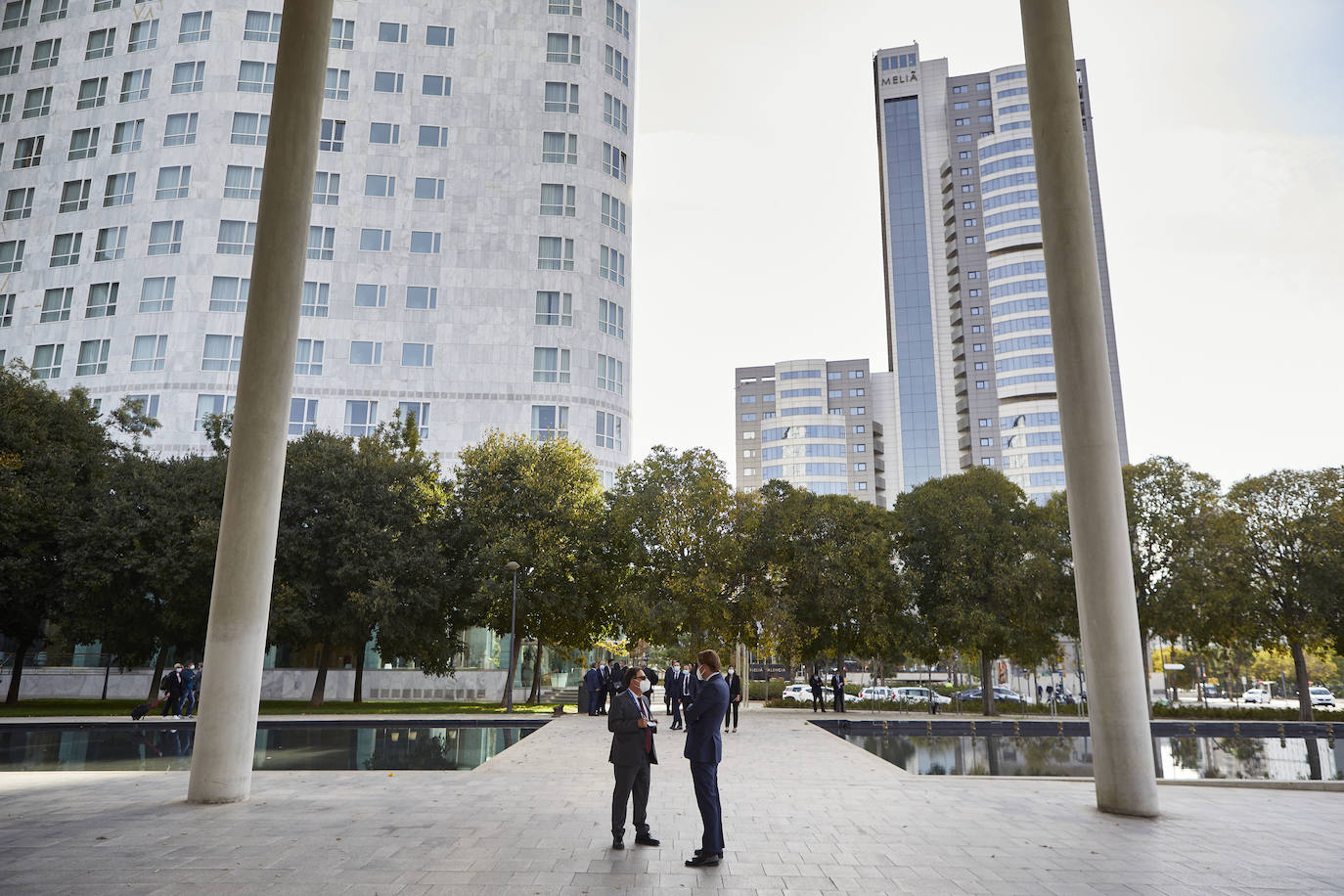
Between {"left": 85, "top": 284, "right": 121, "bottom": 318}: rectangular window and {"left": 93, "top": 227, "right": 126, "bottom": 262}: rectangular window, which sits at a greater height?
{"left": 93, "top": 227, "right": 126, "bottom": 262}: rectangular window

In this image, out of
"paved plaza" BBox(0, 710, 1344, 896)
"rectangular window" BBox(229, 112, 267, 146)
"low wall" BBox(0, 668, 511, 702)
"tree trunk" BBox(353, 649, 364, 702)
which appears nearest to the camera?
"paved plaza" BBox(0, 710, 1344, 896)

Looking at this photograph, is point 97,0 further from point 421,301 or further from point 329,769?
point 329,769

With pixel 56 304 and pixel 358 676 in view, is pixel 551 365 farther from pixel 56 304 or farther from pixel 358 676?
pixel 56 304

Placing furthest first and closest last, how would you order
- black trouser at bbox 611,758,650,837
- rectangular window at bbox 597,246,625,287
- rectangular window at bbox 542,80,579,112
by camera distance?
rectangular window at bbox 542,80,579,112
rectangular window at bbox 597,246,625,287
black trouser at bbox 611,758,650,837

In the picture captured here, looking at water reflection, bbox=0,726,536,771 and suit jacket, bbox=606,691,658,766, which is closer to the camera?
suit jacket, bbox=606,691,658,766

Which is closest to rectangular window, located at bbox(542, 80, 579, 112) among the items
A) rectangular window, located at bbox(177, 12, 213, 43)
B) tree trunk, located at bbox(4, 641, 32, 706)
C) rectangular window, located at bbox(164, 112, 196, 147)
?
rectangular window, located at bbox(164, 112, 196, 147)

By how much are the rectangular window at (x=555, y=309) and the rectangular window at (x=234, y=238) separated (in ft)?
62.1

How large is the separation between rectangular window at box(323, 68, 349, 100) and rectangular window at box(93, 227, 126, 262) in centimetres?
1637

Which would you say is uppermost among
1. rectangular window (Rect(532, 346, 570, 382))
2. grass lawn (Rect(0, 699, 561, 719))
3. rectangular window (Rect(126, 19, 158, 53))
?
rectangular window (Rect(126, 19, 158, 53))

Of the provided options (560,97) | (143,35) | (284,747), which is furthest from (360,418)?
(284,747)

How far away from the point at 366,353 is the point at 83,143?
25.9 meters

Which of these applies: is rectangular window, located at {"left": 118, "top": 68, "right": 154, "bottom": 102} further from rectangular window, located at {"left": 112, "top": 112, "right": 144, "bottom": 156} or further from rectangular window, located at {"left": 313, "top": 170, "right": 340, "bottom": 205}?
rectangular window, located at {"left": 313, "top": 170, "right": 340, "bottom": 205}

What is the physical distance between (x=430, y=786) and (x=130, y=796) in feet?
14.0

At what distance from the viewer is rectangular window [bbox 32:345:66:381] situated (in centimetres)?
5130
